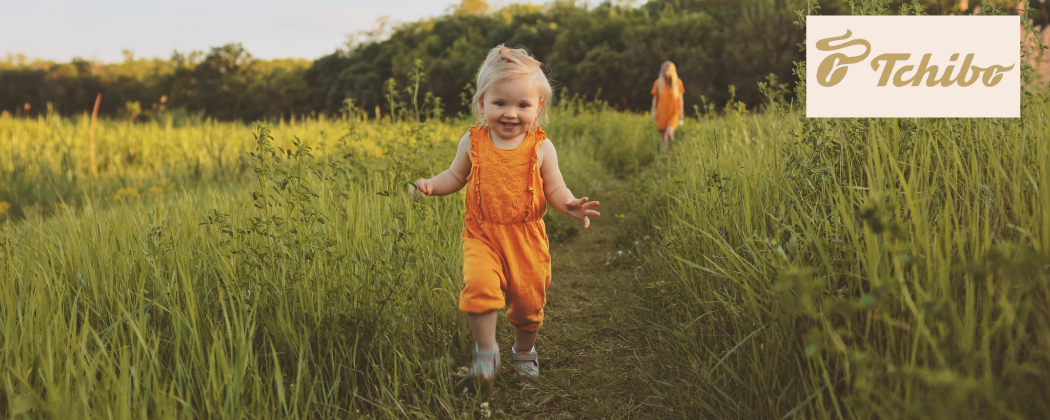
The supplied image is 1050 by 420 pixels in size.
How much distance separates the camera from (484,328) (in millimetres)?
2184

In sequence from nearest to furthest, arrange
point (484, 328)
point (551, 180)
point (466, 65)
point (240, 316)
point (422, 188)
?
1. point (240, 316)
2. point (484, 328)
3. point (422, 188)
4. point (551, 180)
5. point (466, 65)

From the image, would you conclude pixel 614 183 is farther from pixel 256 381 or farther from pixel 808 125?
pixel 256 381

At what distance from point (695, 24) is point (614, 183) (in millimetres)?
19453

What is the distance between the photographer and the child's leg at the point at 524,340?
2.37 metres

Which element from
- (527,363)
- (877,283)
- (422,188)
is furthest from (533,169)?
(877,283)

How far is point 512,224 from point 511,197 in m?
0.11

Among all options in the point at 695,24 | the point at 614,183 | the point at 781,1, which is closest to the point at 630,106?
the point at 695,24

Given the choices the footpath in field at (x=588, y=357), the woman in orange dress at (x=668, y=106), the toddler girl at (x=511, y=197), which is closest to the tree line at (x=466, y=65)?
the woman in orange dress at (x=668, y=106)

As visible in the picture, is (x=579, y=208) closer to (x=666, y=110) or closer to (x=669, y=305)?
(x=669, y=305)

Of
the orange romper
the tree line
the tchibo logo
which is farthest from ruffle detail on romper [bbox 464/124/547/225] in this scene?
the tree line

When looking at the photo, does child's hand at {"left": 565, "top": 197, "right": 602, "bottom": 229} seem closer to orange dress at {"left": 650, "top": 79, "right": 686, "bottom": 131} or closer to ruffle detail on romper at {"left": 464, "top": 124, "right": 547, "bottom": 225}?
ruffle detail on romper at {"left": 464, "top": 124, "right": 547, "bottom": 225}

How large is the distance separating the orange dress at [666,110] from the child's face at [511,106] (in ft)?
24.6

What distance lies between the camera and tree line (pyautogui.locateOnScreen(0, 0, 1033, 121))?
73.4ft

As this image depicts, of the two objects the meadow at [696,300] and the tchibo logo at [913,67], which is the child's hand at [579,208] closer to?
the meadow at [696,300]
